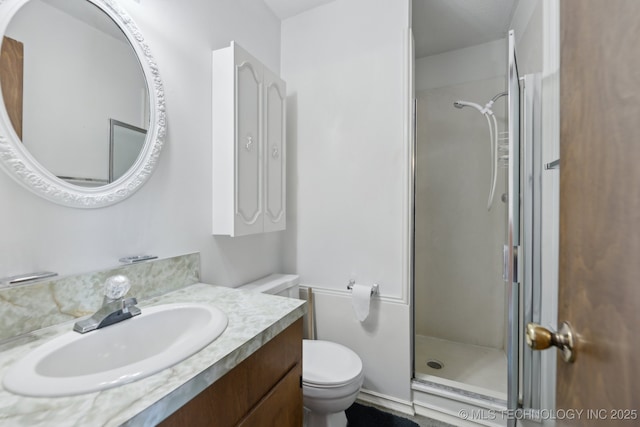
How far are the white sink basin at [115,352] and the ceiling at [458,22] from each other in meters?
2.36

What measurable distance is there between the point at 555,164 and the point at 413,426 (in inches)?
60.3

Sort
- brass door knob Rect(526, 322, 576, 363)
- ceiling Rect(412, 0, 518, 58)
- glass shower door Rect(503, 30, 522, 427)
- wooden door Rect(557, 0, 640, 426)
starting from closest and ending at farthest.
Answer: wooden door Rect(557, 0, 640, 426), brass door knob Rect(526, 322, 576, 363), glass shower door Rect(503, 30, 522, 427), ceiling Rect(412, 0, 518, 58)

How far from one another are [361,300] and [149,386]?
133cm

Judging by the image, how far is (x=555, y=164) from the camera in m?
1.06

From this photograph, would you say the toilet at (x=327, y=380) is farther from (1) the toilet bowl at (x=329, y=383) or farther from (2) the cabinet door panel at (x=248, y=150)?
(2) the cabinet door panel at (x=248, y=150)

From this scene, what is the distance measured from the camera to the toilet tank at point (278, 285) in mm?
1615

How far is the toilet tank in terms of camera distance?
1.61 metres

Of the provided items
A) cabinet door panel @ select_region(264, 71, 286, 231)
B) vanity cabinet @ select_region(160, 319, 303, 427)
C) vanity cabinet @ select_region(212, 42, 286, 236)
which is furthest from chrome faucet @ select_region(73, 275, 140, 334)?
cabinet door panel @ select_region(264, 71, 286, 231)

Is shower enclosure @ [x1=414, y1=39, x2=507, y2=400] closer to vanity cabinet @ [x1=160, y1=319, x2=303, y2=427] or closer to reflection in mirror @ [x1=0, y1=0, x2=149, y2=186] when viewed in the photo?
vanity cabinet @ [x1=160, y1=319, x2=303, y2=427]

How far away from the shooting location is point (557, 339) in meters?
0.55

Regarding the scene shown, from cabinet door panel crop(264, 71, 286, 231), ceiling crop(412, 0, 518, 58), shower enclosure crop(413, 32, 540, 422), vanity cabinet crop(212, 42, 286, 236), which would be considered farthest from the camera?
shower enclosure crop(413, 32, 540, 422)

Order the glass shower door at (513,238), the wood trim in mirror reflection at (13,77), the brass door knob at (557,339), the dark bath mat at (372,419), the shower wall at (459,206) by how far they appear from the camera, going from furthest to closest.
A: the shower wall at (459,206)
the dark bath mat at (372,419)
the glass shower door at (513,238)
the wood trim in mirror reflection at (13,77)
the brass door knob at (557,339)

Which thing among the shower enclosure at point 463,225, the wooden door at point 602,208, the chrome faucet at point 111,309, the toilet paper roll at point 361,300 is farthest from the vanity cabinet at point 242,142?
the wooden door at point 602,208

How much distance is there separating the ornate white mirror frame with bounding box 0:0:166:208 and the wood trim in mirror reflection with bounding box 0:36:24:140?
2 cm
